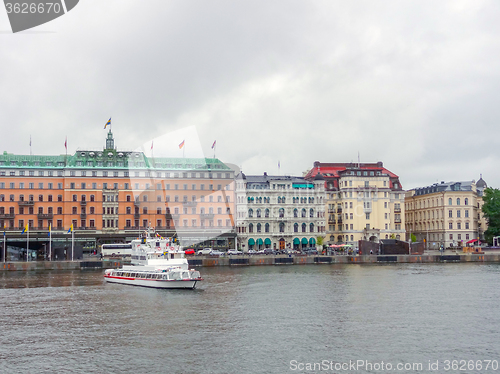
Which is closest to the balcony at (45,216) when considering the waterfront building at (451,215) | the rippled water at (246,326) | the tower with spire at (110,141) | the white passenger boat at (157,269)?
the tower with spire at (110,141)

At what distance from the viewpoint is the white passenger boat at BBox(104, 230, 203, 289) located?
7689 cm

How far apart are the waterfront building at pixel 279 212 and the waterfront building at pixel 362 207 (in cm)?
484

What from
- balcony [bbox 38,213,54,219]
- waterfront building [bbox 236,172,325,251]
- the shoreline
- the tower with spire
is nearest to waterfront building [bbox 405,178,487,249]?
the shoreline

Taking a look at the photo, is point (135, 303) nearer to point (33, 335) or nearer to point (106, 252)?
point (33, 335)

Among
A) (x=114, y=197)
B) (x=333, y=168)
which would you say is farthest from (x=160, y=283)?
(x=333, y=168)

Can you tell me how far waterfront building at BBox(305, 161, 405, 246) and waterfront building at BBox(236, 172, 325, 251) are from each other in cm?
484

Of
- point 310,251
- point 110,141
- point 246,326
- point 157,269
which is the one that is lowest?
point 246,326

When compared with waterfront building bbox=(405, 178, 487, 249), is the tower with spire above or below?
above

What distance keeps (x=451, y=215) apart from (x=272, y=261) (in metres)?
67.3

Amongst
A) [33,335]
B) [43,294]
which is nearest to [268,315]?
[33,335]

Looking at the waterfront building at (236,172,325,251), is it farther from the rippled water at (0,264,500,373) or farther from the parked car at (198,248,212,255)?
the rippled water at (0,264,500,373)

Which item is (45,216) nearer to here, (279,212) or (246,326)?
(279,212)

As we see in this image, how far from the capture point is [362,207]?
159m

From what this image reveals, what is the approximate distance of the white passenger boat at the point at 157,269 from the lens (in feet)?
252
